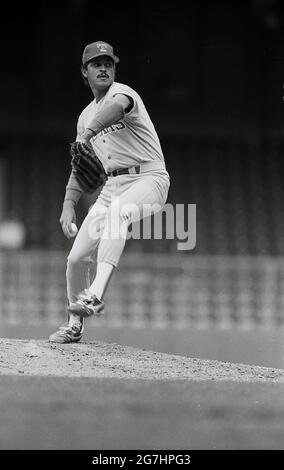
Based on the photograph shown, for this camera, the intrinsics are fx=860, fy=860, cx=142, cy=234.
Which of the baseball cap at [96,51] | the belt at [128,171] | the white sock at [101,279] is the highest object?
the baseball cap at [96,51]

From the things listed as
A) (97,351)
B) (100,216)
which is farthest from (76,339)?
(100,216)

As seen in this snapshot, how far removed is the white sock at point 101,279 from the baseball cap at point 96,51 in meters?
1.24

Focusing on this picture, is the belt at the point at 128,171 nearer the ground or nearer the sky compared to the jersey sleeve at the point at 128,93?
nearer the ground

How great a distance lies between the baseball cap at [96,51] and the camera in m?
5.15

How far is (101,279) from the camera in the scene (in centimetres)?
502

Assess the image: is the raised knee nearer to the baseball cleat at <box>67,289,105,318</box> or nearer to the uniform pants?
the uniform pants

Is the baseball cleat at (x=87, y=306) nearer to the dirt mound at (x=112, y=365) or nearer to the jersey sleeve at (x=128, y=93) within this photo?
the dirt mound at (x=112, y=365)

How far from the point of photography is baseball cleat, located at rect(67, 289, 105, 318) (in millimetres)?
4824

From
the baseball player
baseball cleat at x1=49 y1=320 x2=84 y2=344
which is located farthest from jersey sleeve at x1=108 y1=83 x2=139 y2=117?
baseball cleat at x1=49 y1=320 x2=84 y2=344

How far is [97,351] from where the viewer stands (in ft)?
17.6

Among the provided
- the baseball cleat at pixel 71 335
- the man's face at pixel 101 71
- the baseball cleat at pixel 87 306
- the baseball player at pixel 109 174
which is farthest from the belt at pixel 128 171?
the baseball cleat at pixel 71 335

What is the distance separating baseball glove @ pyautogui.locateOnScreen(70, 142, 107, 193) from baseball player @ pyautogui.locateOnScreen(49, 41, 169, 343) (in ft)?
0.09

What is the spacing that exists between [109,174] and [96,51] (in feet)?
2.46

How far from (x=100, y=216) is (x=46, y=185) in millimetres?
6574
